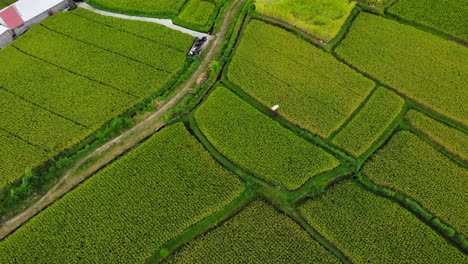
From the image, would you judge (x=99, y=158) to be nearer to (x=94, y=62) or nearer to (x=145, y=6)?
(x=94, y=62)

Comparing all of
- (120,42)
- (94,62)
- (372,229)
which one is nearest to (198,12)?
(120,42)

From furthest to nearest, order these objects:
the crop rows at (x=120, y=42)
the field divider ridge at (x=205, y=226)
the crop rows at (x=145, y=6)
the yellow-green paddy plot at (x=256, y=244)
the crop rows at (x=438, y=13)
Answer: the crop rows at (x=145, y=6)
the crop rows at (x=438, y=13)
the crop rows at (x=120, y=42)
the field divider ridge at (x=205, y=226)
the yellow-green paddy plot at (x=256, y=244)

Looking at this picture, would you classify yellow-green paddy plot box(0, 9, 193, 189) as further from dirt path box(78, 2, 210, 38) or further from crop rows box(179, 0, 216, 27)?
crop rows box(179, 0, 216, 27)

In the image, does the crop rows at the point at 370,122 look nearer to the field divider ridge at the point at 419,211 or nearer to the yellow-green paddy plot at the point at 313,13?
the field divider ridge at the point at 419,211

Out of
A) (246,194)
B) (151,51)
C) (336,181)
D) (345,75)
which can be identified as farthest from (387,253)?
(151,51)

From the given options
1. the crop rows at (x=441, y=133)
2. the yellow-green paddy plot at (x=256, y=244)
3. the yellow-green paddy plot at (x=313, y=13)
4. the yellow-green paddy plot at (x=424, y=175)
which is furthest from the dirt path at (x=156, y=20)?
the crop rows at (x=441, y=133)

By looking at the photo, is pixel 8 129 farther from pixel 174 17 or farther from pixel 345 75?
pixel 345 75
